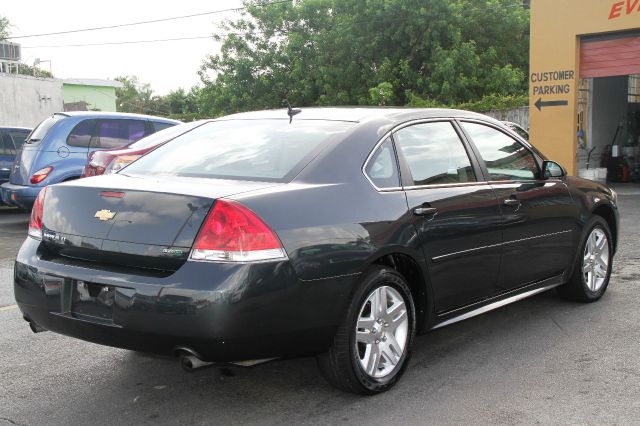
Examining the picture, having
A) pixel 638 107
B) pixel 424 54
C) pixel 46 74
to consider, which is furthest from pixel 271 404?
pixel 46 74

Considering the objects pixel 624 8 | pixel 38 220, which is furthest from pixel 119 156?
pixel 624 8

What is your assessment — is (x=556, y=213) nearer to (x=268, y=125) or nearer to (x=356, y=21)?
→ (x=268, y=125)

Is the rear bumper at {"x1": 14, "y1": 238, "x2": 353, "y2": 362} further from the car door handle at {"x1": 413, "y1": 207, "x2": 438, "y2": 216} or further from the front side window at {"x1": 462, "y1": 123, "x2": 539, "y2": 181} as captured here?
the front side window at {"x1": 462, "y1": 123, "x2": 539, "y2": 181}

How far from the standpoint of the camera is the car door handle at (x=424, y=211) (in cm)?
426

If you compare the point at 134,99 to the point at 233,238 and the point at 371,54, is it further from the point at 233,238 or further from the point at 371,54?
the point at 233,238

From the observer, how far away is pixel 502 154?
5328 millimetres

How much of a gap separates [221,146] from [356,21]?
2543 cm

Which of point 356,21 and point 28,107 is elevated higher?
point 356,21

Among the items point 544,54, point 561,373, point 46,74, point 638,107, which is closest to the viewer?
point 561,373

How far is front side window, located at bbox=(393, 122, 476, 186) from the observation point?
450cm

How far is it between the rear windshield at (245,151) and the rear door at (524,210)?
1.30 metres

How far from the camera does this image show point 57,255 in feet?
12.9

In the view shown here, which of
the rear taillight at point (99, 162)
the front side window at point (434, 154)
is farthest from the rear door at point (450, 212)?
the rear taillight at point (99, 162)

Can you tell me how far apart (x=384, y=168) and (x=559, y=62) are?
13.6 metres
